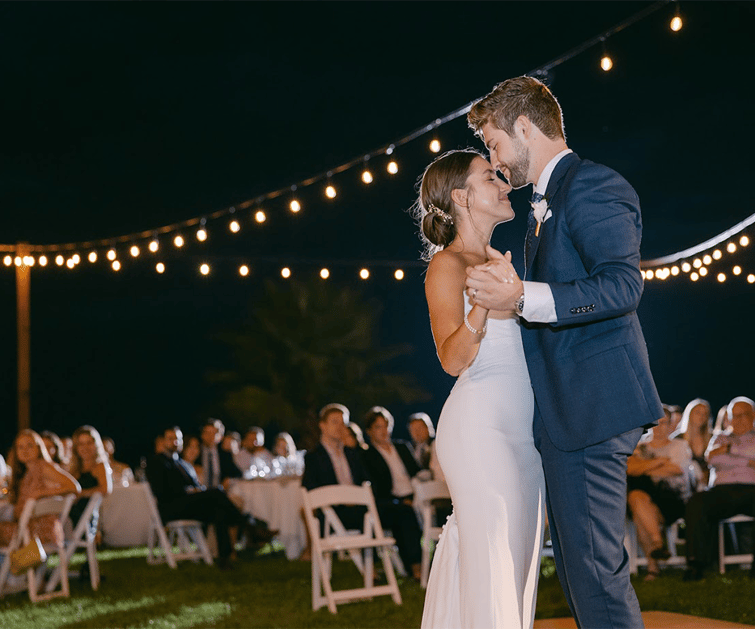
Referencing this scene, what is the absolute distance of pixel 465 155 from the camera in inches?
108

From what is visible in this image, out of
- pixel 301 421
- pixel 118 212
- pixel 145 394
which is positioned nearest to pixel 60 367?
pixel 145 394

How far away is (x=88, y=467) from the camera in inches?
323

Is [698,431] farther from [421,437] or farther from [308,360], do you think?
[308,360]

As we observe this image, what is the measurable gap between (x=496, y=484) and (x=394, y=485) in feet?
19.3

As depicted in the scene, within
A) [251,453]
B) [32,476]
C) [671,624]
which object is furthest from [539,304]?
[251,453]

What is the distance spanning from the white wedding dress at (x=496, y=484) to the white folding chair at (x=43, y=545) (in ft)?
16.0

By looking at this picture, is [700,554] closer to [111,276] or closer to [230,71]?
[230,71]

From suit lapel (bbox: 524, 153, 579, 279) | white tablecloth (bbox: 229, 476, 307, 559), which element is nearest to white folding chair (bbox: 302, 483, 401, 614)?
white tablecloth (bbox: 229, 476, 307, 559)

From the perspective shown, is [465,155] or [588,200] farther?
[465,155]

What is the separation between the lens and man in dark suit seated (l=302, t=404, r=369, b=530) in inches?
293

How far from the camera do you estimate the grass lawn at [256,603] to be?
5.21 m

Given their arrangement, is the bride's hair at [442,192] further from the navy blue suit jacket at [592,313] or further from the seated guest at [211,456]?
the seated guest at [211,456]

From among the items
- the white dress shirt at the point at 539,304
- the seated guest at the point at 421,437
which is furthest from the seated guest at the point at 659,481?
the white dress shirt at the point at 539,304

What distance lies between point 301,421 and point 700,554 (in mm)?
12127
